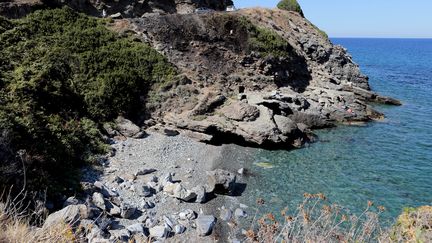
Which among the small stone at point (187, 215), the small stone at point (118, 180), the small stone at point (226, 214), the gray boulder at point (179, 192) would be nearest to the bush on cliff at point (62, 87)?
the small stone at point (118, 180)

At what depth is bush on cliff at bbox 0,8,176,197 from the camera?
17.2 m

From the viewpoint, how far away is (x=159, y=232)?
48.7ft

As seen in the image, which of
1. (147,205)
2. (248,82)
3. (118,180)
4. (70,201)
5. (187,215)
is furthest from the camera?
(248,82)

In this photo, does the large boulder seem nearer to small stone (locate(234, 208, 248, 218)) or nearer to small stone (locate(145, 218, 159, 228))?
small stone (locate(234, 208, 248, 218))

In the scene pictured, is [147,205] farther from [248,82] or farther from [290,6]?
[290,6]

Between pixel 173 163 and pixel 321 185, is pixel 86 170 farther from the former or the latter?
pixel 321 185

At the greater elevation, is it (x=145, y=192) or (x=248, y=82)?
(x=248, y=82)

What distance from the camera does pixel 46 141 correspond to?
19.1 meters

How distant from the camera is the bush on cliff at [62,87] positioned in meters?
17.2

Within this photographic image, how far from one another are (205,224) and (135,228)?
283cm

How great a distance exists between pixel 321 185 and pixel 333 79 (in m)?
26.4

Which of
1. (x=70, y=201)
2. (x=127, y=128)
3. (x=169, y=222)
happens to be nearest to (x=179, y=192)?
(x=169, y=222)

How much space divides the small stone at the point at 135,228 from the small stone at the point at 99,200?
1.48 metres

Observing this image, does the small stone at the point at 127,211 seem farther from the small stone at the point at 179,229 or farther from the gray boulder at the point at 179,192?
the gray boulder at the point at 179,192
